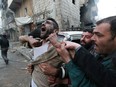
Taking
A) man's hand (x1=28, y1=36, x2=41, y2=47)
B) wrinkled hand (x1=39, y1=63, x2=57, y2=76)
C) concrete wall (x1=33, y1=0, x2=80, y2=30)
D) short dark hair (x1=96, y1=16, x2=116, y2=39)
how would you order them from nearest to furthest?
short dark hair (x1=96, y1=16, x2=116, y2=39), wrinkled hand (x1=39, y1=63, x2=57, y2=76), man's hand (x1=28, y1=36, x2=41, y2=47), concrete wall (x1=33, y1=0, x2=80, y2=30)

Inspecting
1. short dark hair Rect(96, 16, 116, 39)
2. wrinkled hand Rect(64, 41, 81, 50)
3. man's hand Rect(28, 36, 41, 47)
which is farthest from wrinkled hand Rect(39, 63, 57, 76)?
short dark hair Rect(96, 16, 116, 39)

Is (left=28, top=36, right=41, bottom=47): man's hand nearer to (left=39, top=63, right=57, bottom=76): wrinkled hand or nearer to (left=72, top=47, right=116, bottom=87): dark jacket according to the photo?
(left=39, top=63, right=57, bottom=76): wrinkled hand

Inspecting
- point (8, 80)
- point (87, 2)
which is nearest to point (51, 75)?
point (8, 80)

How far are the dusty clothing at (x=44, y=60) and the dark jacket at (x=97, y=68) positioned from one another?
2.08 feet

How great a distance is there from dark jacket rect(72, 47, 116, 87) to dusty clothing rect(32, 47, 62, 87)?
63 centimetres

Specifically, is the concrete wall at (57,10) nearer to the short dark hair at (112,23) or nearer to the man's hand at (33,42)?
the man's hand at (33,42)

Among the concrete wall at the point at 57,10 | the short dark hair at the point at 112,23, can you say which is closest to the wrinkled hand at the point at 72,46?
the short dark hair at the point at 112,23

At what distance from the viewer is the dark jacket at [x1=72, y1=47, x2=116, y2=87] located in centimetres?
131

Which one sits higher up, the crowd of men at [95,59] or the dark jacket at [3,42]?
the crowd of men at [95,59]

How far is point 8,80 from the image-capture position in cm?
840

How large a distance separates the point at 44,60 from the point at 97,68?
83 centimetres

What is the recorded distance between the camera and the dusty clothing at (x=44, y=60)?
206 cm

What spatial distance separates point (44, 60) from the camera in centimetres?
209

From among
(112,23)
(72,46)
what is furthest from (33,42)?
(112,23)
